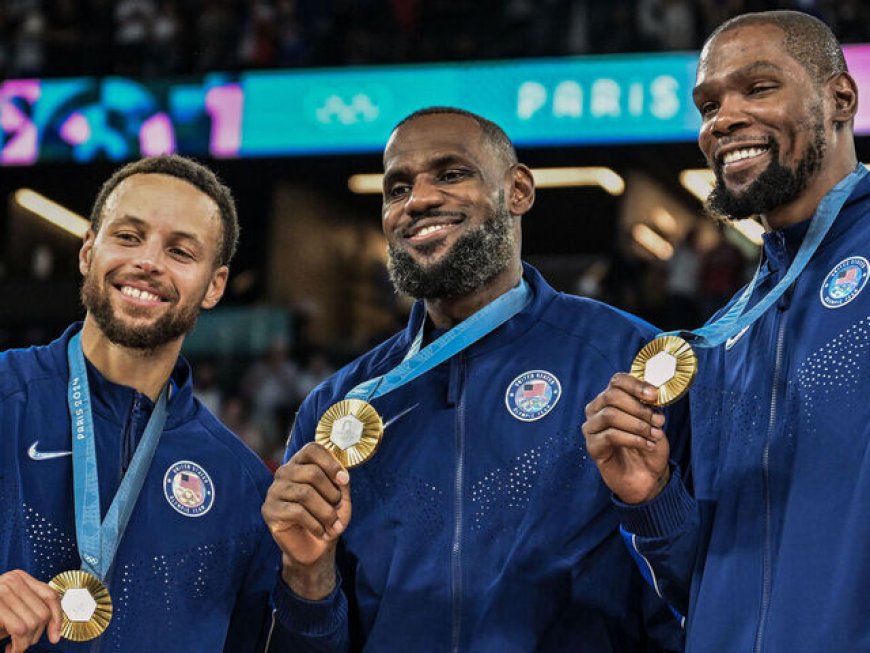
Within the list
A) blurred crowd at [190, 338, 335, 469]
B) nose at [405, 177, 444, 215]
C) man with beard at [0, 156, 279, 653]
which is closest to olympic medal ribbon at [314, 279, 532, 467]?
nose at [405, 177, 444, 215]

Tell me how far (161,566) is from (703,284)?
9152mm

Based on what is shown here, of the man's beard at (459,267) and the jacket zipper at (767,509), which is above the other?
the man's beard at (459,267)

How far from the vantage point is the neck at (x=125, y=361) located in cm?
337

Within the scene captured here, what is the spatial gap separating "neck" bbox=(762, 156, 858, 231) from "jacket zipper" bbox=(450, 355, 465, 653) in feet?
2.77

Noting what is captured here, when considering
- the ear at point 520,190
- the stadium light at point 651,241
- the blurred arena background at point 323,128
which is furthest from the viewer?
the stadium light at point 651,241

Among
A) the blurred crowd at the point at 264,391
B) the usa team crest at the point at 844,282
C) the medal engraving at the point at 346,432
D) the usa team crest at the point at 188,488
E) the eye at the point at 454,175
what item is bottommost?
the usa team crest at the point at 188,488

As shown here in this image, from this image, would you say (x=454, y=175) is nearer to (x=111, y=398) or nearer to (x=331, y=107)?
(x=111, y=398)

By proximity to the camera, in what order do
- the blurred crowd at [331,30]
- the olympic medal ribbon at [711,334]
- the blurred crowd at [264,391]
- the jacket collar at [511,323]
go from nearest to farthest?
the olympic medal ribbon at [711,334], the jacket collar at [511,323], the blurred crowd at [264,391], the blurred crowd at [331,30]

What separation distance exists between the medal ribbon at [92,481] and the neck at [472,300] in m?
0.76

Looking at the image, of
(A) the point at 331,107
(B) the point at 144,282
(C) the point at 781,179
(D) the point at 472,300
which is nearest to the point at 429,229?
(D) the point at 472,300

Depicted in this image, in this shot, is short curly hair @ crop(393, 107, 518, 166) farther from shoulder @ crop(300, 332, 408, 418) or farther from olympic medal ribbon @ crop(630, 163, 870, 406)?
olympic medal ribbon @ crop(630, 163, 870, 406)

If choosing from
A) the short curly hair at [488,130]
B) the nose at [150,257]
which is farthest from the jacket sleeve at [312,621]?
the short curly hair at [488,130]

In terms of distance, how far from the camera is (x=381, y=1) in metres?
14.5

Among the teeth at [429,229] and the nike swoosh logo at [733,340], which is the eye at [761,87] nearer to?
the nike swoosh logo at [733,340]
